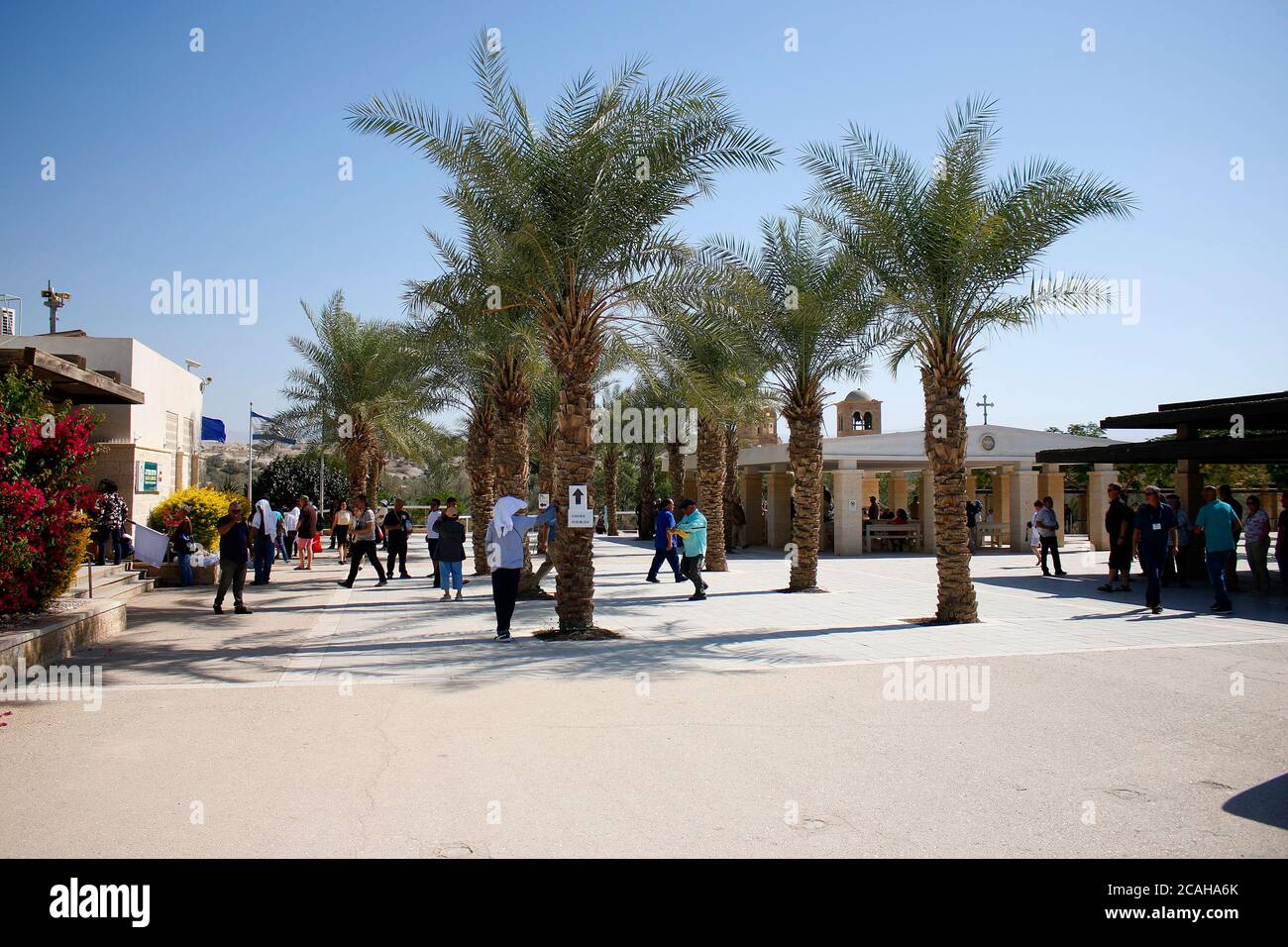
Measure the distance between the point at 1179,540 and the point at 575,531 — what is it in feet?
41.4

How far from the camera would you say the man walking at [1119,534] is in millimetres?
16531

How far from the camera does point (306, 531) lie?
22812mm

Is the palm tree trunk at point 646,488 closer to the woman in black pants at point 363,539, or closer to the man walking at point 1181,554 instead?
the woman in black pants at point 363,539

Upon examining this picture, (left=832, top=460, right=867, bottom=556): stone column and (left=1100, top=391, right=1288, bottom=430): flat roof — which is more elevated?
(left=1100, top=391, right=1288, bottom=430): flat roof

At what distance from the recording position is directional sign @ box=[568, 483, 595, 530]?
11281 mm

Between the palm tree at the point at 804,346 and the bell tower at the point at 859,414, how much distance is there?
29371mm

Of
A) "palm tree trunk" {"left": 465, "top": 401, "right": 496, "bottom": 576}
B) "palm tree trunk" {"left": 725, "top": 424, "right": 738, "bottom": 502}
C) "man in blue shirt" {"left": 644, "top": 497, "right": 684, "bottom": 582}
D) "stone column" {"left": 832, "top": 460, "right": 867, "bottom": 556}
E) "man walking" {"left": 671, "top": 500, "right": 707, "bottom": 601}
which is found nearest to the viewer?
"man walking" {"left": 671, "top": 500, "right": 707, "bottom": 601}

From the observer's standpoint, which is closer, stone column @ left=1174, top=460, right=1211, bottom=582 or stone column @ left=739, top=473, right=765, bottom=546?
stone column @ left=1174, top=460, right=1211, bottom=582

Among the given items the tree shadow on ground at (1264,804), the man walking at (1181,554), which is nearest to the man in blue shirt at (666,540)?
the man walking at (1181,554)

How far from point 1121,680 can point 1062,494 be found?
2806cm

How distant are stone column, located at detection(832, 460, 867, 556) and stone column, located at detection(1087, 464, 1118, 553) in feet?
26.7

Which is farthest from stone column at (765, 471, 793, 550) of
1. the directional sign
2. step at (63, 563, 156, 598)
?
the directional sign

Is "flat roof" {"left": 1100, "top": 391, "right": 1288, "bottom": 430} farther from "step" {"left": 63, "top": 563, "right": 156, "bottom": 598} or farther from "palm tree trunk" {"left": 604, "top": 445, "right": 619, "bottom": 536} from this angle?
"palm tree trunk" {"left": 604, "top": 445, "right": 619, "bottom": 536}

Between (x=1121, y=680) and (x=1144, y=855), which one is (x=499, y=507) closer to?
(x=1121, y=680)
